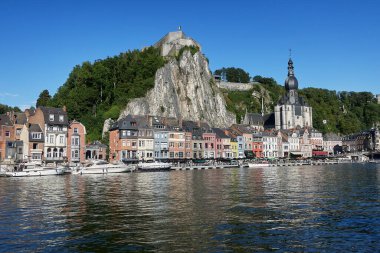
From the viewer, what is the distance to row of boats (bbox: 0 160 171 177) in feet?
188

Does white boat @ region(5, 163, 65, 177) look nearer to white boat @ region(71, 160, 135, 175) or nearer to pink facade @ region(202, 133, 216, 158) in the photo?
white boat @ region(71, 160, 135, 175)

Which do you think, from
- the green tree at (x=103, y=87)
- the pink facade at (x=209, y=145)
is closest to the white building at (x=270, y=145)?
the pink facade at (x=209, y=145)

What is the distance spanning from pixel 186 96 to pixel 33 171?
52.2m

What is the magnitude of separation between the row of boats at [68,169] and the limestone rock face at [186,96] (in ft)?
65.7

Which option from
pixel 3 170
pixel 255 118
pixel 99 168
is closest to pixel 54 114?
pixel 99 168

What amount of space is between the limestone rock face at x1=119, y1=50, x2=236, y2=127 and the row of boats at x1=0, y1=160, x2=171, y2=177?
65.7 feet

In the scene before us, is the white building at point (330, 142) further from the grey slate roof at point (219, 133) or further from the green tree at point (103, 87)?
the green tree at point (103, 87)

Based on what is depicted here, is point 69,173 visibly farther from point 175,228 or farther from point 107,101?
point 175,228

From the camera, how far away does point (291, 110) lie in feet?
428

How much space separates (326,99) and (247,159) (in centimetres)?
8133

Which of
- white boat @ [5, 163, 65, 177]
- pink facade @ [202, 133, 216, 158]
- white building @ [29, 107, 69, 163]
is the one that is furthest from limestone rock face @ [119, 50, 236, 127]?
white boat @ [5, 163, 65, 177]

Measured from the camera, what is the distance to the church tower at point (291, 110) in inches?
5118

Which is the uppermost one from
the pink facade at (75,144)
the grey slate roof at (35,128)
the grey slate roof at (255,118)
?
the grey slate roof at (255,118)

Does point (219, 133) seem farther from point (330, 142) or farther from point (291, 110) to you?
point (330, 142)
